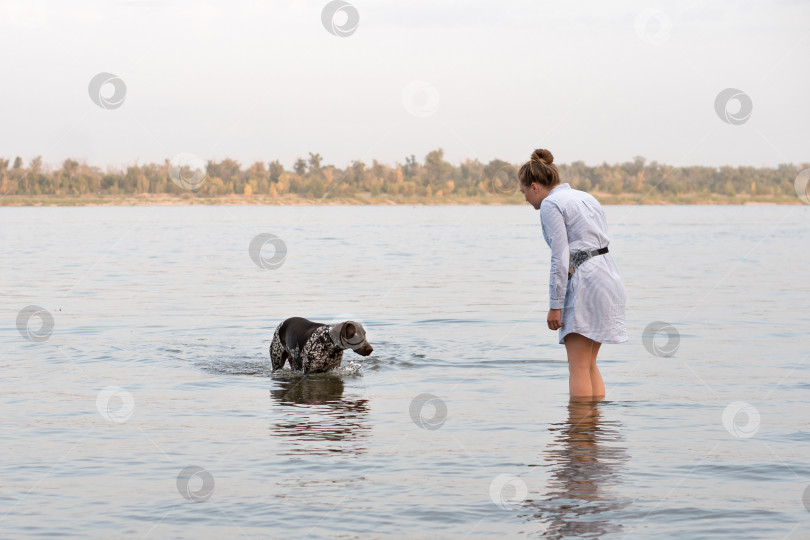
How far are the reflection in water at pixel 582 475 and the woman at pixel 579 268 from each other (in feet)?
2.71

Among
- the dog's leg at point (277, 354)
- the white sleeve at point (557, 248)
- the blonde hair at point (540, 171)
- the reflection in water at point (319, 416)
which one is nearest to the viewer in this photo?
the reflection in water at point (319, 416)

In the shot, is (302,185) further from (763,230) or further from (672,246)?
(672,246)

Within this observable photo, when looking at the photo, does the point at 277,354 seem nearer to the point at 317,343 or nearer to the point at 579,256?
the point at 317,343

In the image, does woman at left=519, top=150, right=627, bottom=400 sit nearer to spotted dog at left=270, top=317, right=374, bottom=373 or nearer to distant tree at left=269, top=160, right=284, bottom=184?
spotted dog at left=270, top=317, right=374, bottom=373

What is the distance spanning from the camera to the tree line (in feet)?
380

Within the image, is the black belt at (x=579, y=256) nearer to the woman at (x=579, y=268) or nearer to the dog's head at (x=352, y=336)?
the woman at (x=579, y=268)

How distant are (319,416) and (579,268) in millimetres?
2892

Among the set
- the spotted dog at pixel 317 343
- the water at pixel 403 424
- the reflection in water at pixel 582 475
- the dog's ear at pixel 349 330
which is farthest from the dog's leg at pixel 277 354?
the reflection in water at pixel 582 475

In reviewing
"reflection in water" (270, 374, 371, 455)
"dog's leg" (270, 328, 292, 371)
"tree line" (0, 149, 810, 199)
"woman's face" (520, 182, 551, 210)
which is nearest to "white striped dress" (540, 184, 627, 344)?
"woman's face" (520, 182, 551, 210)

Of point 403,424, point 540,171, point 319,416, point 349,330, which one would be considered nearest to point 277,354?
point 349,330

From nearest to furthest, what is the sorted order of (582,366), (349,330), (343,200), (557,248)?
(557,248) < (582,366) < (349,330) < (343,200)

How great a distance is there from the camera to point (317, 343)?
37.0ft

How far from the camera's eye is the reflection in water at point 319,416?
310 inches

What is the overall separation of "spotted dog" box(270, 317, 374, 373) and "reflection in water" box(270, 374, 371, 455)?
183 millimetres
